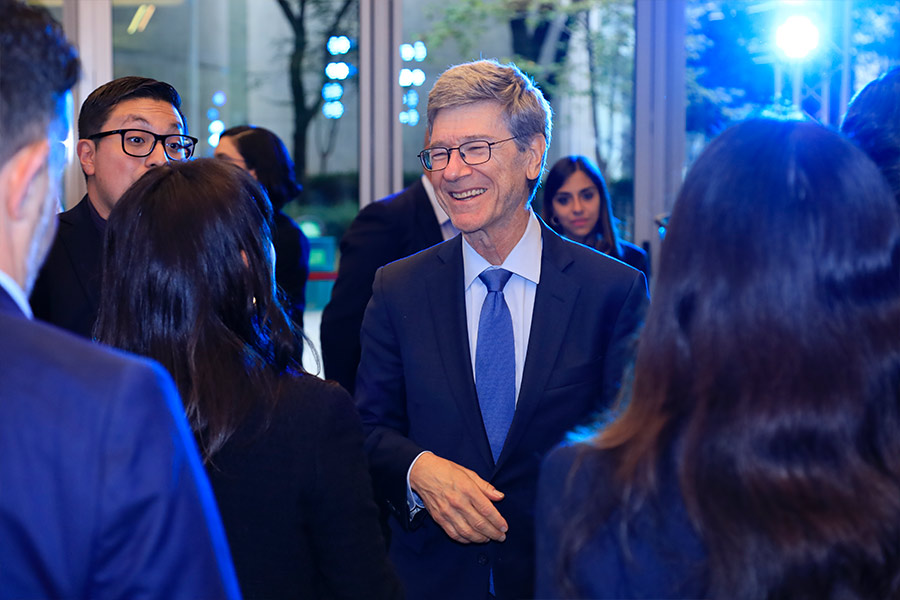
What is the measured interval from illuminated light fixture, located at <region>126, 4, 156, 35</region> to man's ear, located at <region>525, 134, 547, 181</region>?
124 inches

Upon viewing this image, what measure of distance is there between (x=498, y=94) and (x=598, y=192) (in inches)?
75.5

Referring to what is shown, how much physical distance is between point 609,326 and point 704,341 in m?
1.00

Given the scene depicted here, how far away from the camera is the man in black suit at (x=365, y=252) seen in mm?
3207

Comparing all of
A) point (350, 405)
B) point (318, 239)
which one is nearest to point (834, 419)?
point (350, 405)

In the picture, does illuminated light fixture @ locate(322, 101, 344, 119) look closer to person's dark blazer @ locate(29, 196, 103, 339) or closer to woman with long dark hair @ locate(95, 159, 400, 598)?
person's dark blazer @ locate(29, 196, 103, 339)

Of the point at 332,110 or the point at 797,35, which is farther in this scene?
the point at 797,35

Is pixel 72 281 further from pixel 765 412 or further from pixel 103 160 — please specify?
pixel 765 412

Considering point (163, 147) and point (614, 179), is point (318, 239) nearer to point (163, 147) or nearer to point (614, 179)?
point (614, 179)

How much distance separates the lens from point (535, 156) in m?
2.20

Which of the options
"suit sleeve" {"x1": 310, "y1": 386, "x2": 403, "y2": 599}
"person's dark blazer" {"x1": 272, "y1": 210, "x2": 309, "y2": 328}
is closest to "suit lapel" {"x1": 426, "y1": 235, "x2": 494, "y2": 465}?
"suit sleeve" {"x1": 310, "y1": 386, "x2": 403, "y2": 599}

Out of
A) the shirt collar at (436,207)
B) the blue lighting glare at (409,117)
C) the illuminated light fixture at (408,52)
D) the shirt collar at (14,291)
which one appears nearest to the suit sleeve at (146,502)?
the shirt collar at (14,291)

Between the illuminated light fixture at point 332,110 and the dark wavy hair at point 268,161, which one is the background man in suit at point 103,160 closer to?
the dark wavy hair at point 268,161

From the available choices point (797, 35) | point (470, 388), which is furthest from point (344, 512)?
point (797, 35)

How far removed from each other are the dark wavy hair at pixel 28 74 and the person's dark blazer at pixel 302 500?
2.18 feet
